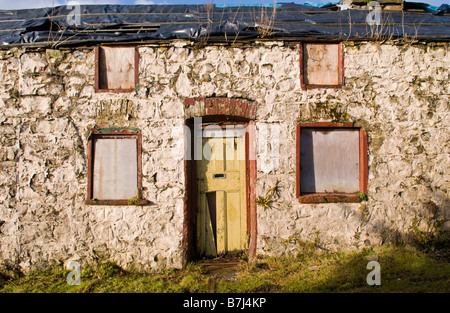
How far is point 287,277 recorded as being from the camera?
425cm

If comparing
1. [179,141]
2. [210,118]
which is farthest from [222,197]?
[210,118]

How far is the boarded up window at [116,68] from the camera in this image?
190 inches

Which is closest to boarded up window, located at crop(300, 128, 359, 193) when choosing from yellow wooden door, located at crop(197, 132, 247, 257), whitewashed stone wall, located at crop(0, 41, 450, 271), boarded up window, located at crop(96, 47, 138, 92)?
whitewashed stone wall, located at crop(0, 41, 450, 271)

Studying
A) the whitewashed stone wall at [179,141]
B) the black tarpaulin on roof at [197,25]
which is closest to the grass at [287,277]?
the whitewashed stone wall at [179,141]

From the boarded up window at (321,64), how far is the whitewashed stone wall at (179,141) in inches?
6.1

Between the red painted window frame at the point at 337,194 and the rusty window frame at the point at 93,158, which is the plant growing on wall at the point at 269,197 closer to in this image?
the red painted window frame at the point at 337,194

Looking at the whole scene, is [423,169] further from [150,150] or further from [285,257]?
[150,150]

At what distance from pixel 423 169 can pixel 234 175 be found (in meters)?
3.05

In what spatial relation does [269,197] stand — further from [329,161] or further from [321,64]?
[321,64]

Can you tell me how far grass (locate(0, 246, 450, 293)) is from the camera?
3.96 metres

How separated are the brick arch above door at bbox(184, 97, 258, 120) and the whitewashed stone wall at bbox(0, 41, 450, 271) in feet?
0.33

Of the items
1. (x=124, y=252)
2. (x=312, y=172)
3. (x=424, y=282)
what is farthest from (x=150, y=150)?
(x=424, y=282)

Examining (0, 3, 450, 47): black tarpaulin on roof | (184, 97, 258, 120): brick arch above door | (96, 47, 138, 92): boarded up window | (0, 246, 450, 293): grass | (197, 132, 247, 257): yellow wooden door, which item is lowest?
(0, 246, 450, 293): grass

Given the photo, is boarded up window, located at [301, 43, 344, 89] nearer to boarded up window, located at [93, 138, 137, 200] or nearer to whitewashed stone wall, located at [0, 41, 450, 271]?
whitewashed stone wall, located at [0, 41, 450, 271]
